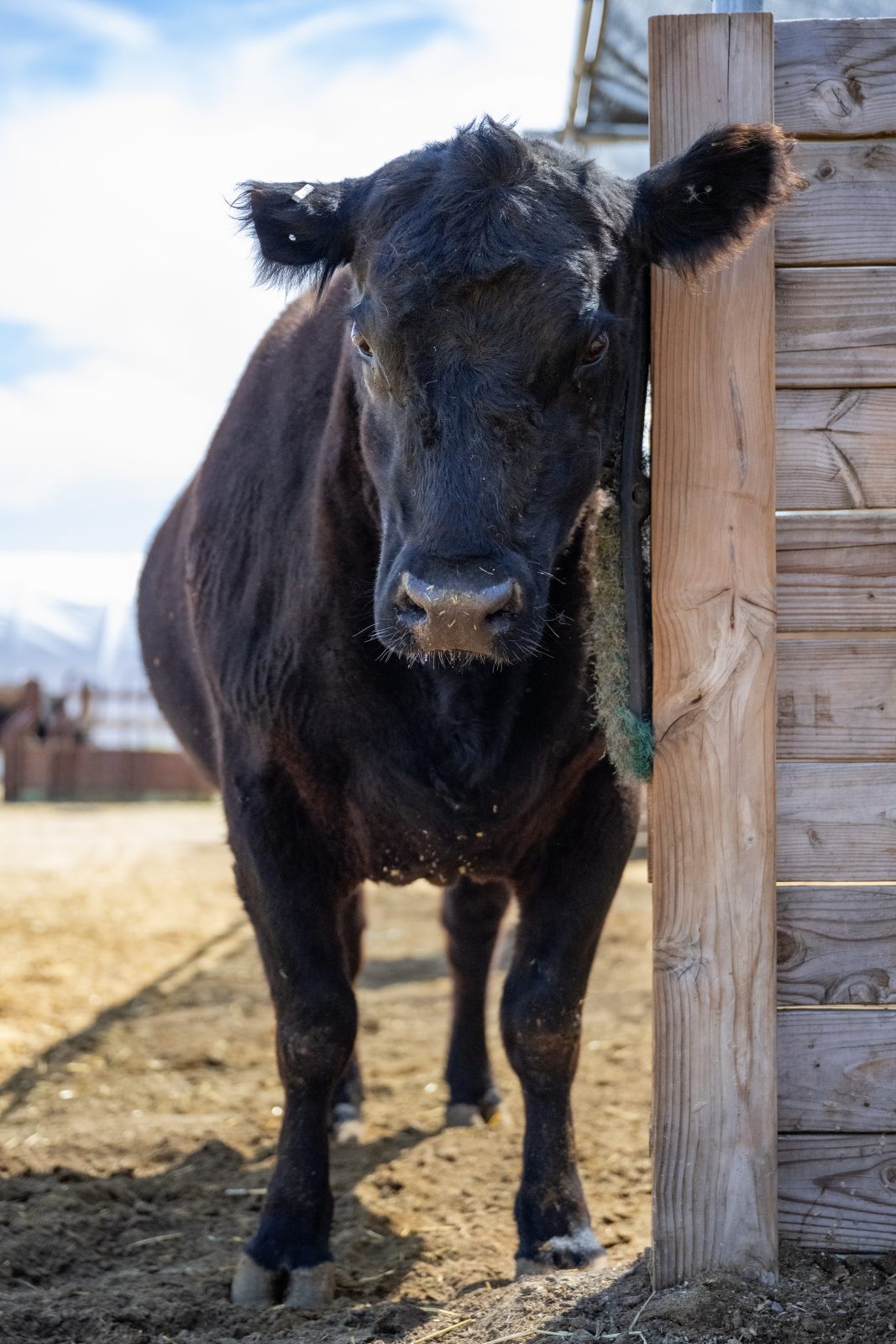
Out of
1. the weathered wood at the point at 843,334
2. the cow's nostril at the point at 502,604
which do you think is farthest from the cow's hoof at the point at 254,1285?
the weathered wood at the point at 843,334

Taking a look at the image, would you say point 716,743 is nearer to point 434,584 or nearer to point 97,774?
point 434,584

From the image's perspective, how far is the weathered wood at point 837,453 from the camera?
7.86 feet

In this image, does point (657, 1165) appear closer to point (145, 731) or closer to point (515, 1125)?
point (515, 1125)

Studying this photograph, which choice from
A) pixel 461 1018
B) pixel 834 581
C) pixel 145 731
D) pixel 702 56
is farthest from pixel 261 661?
pixel 145 731

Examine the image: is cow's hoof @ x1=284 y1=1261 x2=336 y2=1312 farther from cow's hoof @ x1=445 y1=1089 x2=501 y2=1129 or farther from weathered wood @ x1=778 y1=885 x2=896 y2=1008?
cow's hoof @ x1=445 y1=1089 x2=501 y2=1129

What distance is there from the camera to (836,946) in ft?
7.88

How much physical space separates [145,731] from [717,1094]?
97.2 ft

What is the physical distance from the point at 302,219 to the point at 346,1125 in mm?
2734

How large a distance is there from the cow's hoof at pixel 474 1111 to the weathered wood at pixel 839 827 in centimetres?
226

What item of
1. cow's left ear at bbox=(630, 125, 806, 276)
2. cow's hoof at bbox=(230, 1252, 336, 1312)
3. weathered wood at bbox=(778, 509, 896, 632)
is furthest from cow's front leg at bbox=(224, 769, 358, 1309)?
cow's left ear at bbox=(630, 125, 806, 276)

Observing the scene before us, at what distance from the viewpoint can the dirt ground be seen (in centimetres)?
234

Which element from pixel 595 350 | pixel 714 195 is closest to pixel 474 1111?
pixel 595 350

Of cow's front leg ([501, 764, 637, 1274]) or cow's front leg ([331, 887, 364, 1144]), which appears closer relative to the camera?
cow's front leg ([501, 764, 637, 1274])

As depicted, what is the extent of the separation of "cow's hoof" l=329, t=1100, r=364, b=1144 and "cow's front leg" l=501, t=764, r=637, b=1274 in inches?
46.8
